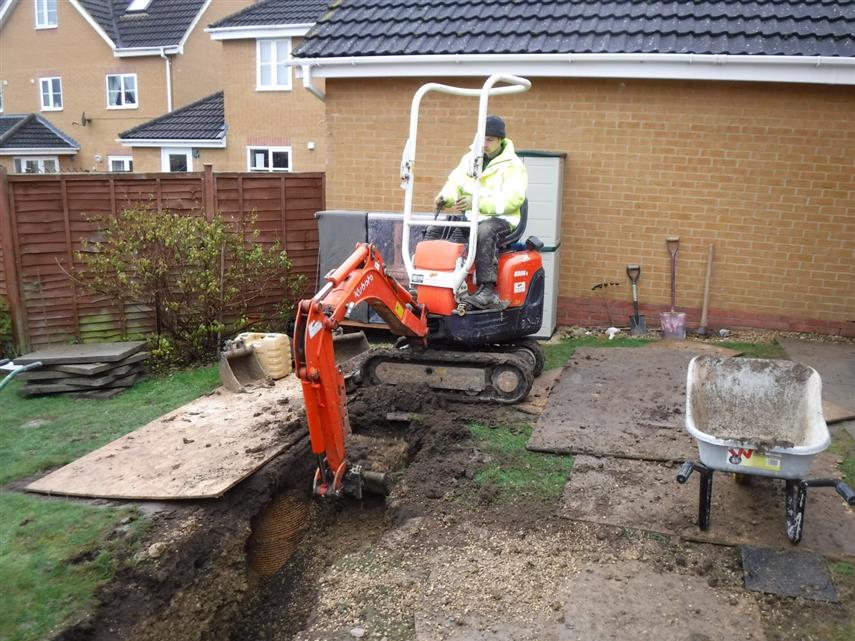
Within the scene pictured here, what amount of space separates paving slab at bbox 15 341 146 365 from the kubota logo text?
346 cm

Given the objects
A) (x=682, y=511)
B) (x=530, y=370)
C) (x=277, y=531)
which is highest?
(x=530, y=370)

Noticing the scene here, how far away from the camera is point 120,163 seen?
27.6m

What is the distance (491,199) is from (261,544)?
10.5ft

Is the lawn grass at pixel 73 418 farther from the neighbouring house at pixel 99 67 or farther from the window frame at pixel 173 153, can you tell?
the neighbouring house at pixel 99 67

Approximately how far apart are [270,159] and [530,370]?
17373 millimetres

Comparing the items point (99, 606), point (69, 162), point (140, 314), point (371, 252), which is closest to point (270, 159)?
point (69, 162)

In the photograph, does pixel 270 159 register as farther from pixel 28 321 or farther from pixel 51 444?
pixel 51 444

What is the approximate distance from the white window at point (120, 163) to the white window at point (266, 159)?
289 inches


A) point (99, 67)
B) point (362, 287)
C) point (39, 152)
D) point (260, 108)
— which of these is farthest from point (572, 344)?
point (99, 67)

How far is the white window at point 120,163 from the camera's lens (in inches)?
1069

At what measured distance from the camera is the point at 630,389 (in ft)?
22.1

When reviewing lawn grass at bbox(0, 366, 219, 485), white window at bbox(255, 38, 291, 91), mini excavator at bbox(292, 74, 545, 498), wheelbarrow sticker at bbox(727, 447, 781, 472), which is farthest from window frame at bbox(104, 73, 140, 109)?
wheelbarrow sticker at bbox(727, 447, 781, 472)

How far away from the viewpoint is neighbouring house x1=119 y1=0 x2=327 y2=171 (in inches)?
827

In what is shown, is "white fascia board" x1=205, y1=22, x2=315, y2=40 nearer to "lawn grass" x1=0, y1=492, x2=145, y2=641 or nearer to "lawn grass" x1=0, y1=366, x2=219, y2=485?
"lawn grass" x1=0, y1=366, x2=219, y2=485
